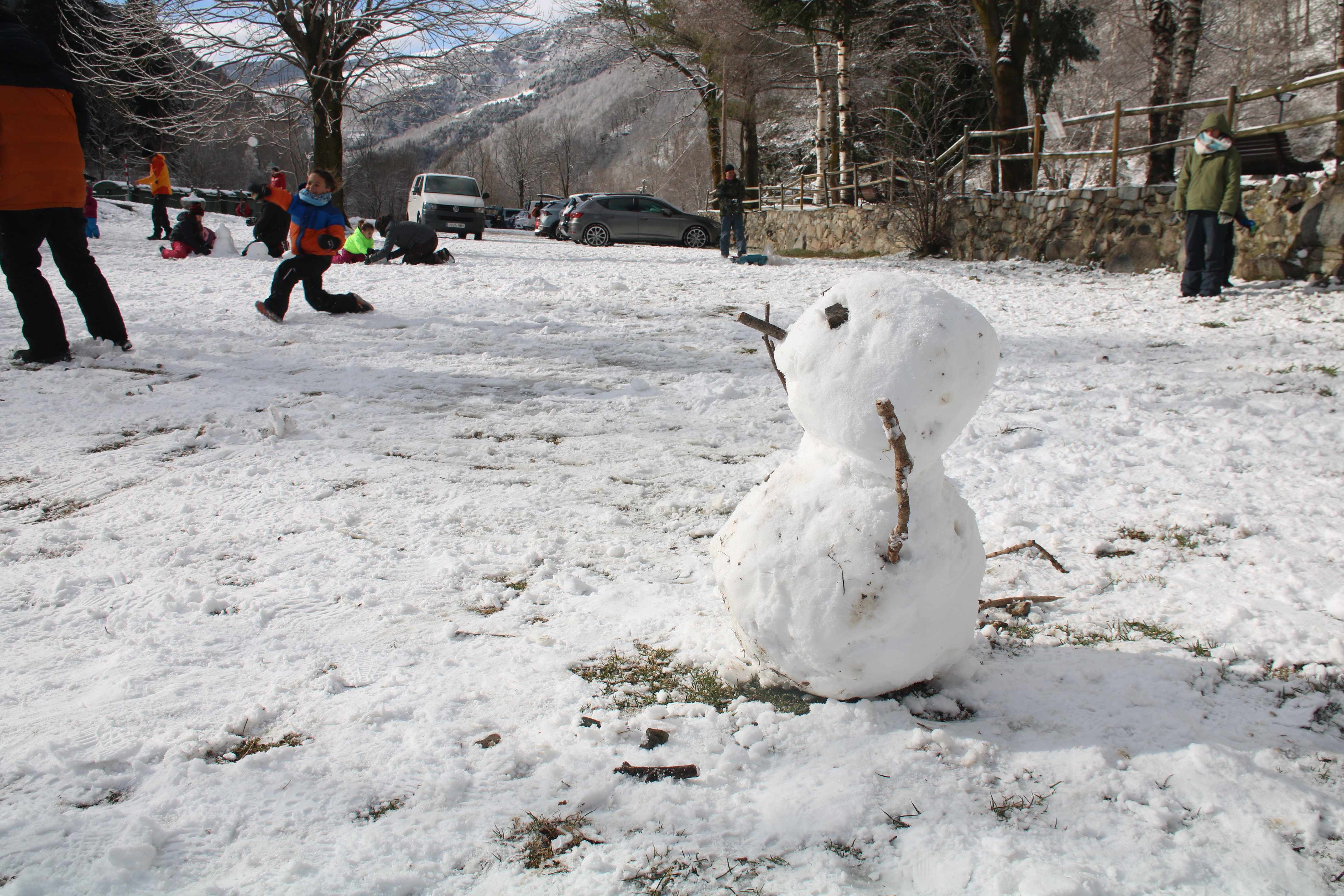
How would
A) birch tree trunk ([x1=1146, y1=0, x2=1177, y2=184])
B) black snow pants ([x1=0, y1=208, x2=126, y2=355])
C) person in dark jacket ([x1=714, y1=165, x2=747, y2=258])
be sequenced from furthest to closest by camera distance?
birch tree trunk ([x1=1146, y1=0, x2=1177, y2=184]) → person in dark jacket ([x1=714, y1=165, x2=747, y2=258]) → black snow pants ([x1=0, y1=208, x2=126, y2=355])

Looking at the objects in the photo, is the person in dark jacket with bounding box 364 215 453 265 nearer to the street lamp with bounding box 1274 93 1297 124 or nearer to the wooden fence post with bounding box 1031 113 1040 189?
the wooden fence post with bounding box 1031 113 1040 189

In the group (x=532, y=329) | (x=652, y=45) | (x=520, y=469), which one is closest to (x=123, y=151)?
(x=652, y=45)

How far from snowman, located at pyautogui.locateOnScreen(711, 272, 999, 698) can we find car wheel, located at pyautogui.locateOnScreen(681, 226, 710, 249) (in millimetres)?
19803

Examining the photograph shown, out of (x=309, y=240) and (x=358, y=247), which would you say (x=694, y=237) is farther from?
(x=309, y=240)

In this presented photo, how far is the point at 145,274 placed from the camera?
9.09 meters

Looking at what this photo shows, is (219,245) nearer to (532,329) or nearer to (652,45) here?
(532,329)

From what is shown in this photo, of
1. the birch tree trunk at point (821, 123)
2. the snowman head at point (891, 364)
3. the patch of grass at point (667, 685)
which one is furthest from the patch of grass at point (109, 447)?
the birch tree trunk at point (821, 123)

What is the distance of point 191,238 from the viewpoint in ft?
37.7

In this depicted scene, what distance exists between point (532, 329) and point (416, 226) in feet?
19.2

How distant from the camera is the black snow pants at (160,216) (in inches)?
566

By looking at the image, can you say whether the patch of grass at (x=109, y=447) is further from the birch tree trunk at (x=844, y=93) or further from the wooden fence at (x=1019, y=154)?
the birch tree trunk at (x=844, y=93)

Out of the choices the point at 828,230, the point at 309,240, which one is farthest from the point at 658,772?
the point at 828,230

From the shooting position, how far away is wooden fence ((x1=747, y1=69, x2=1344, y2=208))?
7.99 meters

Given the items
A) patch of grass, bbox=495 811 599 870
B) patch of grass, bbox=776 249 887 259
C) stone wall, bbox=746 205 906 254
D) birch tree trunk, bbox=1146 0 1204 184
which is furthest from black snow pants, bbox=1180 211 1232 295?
patch of grass, bbox=495 811 599 870
